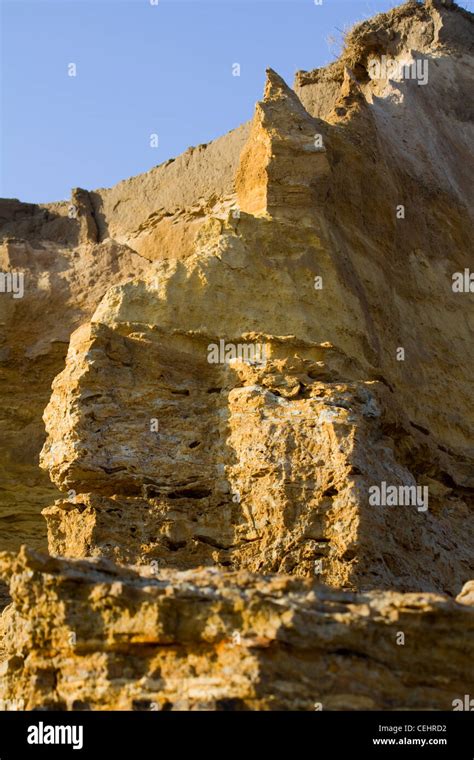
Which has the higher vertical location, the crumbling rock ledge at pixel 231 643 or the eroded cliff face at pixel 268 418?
the eroded cliff face at pixel 268 418

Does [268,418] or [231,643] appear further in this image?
[268,418]

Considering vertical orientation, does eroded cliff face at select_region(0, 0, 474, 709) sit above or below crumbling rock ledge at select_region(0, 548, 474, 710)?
above

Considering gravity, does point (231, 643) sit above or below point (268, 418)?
below

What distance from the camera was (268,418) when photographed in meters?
10.4

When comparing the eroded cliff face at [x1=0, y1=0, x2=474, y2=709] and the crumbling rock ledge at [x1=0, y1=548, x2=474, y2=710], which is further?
the eroded cliff face at [x1=0, y1=0, x2=474, y2=709]

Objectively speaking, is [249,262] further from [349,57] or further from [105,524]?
[349,57]

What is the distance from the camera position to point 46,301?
16.5m

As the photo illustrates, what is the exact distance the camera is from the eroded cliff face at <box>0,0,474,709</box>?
716 centimetres

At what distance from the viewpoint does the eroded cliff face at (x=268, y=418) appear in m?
7.16

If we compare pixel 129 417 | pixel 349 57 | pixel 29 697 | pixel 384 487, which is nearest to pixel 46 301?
pixel 349 57

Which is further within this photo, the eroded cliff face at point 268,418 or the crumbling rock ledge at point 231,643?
the eroded cliff face at point 268,418
